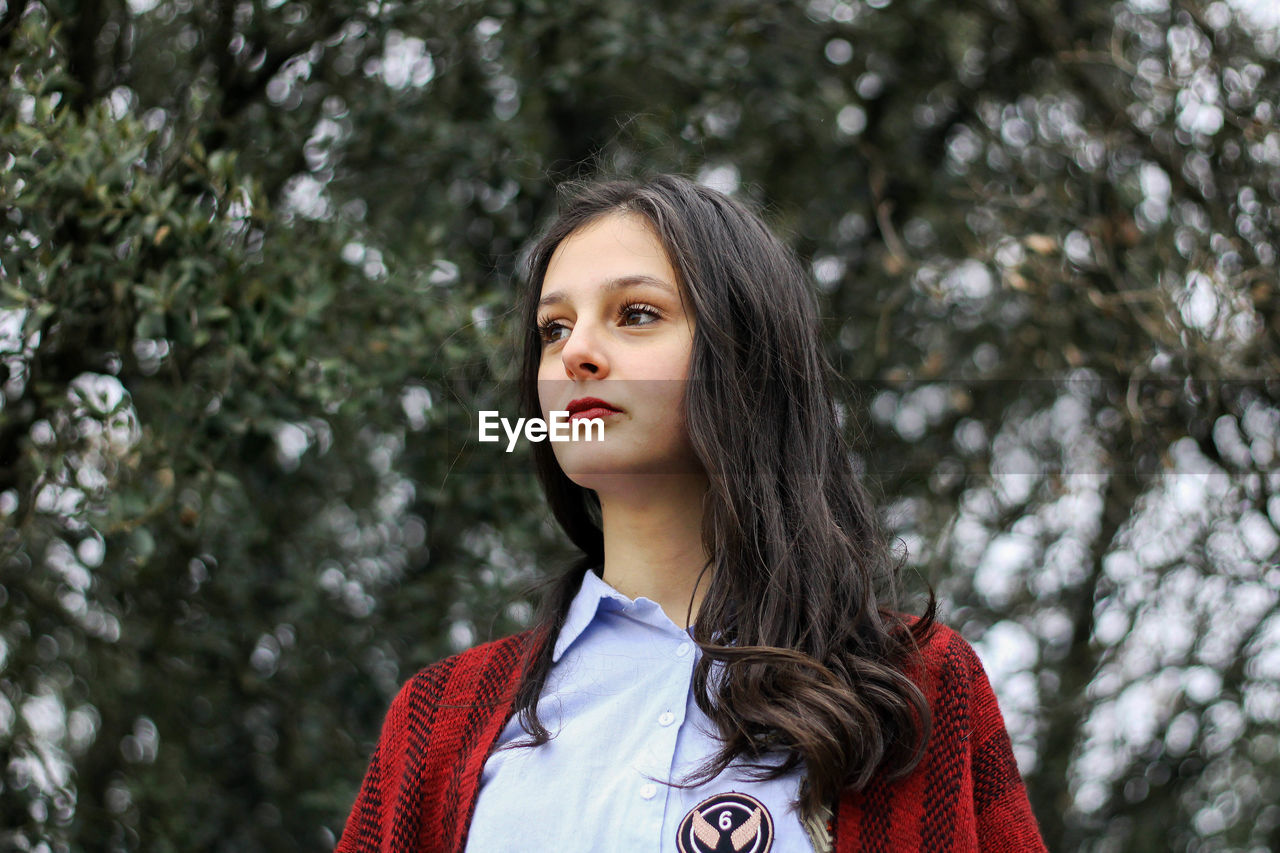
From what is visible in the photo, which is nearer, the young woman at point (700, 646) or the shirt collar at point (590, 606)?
the young woman at point (700, 646)

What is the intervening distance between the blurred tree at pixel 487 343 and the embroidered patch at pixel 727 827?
969 mm

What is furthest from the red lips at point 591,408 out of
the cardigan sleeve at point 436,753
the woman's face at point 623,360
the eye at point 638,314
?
the cardigan sleeve at point 436,753

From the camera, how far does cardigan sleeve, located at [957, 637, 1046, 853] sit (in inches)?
54.0

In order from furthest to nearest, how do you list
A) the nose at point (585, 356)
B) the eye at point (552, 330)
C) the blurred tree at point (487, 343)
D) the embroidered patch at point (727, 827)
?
the blurred tree at point (487, 343)
the eye at point (552, 330)
the nose at point (585, 356)
the embroidered patch at point (727, 827)

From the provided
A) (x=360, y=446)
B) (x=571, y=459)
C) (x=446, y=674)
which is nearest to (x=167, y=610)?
(x=360, y=446)

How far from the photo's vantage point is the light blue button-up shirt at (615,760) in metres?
1.31

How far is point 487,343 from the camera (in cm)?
233

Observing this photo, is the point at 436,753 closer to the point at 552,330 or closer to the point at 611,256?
the point at 552,330

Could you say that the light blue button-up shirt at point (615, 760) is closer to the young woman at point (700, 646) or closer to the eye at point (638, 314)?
the young woman at point (700, 646)

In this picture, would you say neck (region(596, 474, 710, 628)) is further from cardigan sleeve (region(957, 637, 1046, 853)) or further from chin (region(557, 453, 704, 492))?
cardigan sleeve (region(957, 637, 1046, 853))

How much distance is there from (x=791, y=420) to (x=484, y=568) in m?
1.45

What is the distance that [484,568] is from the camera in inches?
110

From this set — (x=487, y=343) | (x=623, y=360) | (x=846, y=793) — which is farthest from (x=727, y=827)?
(x=487, y=343)

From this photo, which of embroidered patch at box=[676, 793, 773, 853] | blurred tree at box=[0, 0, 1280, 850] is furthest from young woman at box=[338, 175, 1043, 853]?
blurred tree at box=[0, 0, 1280, 850]
